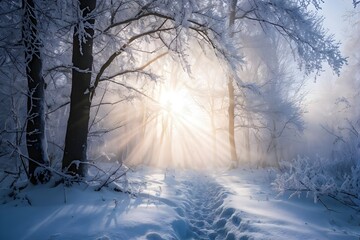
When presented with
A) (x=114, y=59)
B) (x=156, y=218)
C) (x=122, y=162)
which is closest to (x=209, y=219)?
(x=156, y=218)

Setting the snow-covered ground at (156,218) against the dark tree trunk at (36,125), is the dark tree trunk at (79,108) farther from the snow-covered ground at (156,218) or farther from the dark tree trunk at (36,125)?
the snow-covered ground at (156,218)

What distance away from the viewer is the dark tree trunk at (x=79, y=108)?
5590mm

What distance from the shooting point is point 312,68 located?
757 centimetres

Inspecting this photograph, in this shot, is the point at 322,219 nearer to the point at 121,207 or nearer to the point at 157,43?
the point at 121,207

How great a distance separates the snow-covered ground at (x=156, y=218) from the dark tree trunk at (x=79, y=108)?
577mm

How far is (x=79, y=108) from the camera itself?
5691 millimetres

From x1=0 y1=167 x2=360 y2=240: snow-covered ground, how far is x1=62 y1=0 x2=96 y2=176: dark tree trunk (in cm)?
58

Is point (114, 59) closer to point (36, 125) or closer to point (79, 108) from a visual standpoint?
point (79, 108)

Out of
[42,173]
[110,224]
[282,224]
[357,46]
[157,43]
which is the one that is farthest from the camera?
[357,46]

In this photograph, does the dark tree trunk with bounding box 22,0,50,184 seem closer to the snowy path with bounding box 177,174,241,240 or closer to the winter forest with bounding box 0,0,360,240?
the winter forest with bounding box 0,0,360,240

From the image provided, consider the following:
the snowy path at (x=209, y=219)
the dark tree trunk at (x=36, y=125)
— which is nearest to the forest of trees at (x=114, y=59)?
the dark tree trunk at (x=36, y=125)

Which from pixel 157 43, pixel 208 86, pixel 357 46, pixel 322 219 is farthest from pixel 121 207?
pixel 357 46

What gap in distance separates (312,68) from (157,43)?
29.0 feet

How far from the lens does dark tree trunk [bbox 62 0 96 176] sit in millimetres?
5590
